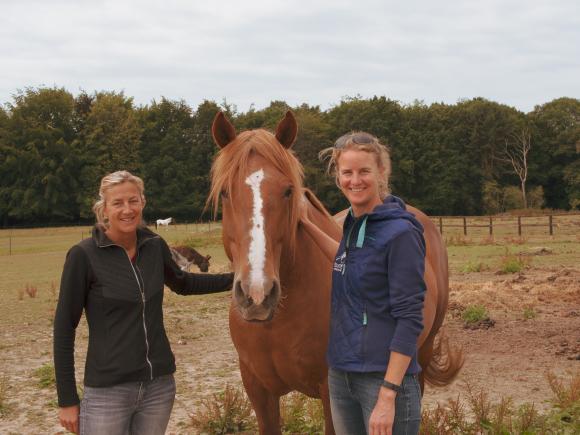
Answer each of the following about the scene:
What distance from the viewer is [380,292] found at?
1.93 meters

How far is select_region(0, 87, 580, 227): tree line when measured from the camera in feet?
152

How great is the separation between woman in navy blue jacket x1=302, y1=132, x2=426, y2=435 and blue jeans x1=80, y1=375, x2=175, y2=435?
0.97 m

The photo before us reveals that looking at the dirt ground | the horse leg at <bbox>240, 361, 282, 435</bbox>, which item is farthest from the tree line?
the horse leg at <bbox>240, 361, 282, 435</bbox>

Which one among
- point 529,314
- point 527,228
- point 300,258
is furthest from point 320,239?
point 527,228

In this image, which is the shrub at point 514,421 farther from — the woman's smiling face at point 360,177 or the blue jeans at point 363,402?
the woman's smiling face at point 360,177

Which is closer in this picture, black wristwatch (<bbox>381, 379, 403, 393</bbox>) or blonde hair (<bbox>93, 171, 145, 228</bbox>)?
black wristwatch (<bbox>381, 379, 403, 393</bbox>)

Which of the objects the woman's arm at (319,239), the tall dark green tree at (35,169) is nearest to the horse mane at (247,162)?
the woman's arm at (319,239)

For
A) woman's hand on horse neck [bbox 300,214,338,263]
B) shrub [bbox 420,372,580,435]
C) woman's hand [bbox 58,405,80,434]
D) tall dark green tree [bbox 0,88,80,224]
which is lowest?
shrub [bbox 420,372,580,435]

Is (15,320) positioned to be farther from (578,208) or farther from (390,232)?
(578,208)

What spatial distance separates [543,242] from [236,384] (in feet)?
58.3

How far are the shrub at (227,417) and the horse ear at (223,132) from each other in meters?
2.49

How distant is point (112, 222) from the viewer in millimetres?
2561

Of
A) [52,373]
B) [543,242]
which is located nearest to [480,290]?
[52,373]

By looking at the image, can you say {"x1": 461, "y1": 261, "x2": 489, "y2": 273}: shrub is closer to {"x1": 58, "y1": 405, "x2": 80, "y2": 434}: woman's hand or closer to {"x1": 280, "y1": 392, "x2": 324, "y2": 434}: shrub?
{"x1": 280, "y1": 392, "x2": 324, "y2": 434}: shrub
